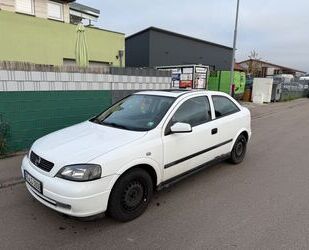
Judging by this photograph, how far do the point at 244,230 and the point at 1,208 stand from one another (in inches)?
126

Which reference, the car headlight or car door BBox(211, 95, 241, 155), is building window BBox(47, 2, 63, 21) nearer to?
car door BBox(211, 95, 241, 155)

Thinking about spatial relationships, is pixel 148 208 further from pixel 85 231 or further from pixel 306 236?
pixel 306 236

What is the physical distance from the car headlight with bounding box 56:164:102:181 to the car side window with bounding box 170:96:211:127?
141 cm

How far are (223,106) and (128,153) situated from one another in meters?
2.66

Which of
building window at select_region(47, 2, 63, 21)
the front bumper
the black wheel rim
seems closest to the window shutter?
building window at select_region(47, 2, 63, 21)

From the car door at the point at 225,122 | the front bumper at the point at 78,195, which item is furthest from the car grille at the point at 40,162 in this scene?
the car door at the point at 225,122

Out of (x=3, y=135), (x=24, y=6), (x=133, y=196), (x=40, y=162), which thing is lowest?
(x=133, y=196)

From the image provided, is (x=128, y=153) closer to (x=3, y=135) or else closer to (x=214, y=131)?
(x=214, y=131)

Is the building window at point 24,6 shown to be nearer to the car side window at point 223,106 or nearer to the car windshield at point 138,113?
the car windshield at point 138,113

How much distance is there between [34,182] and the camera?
3.44 m

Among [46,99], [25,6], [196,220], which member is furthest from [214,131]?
[25,6]

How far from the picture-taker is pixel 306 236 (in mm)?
3258

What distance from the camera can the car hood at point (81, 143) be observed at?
3266 mm

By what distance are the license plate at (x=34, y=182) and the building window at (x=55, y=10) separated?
567 inches
